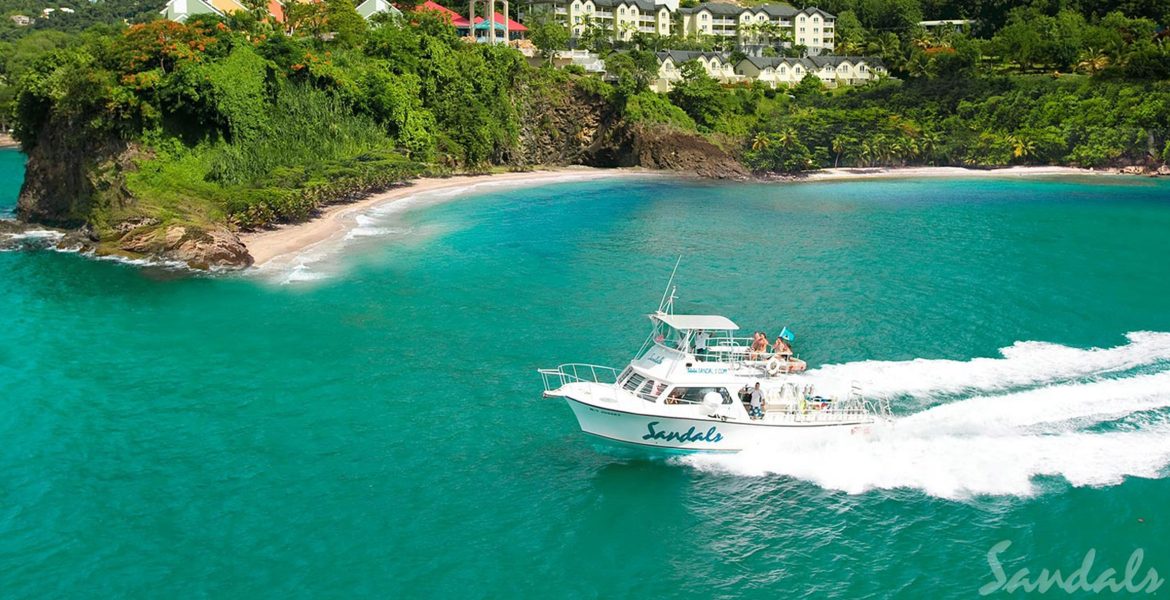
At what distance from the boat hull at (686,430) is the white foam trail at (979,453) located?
37 centimetres

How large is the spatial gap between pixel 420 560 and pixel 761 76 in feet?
381

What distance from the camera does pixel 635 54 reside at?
414ft

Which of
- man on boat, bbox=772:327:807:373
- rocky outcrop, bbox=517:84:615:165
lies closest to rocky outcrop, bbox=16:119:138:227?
rocky outcrop, bbox=517:84:615:165

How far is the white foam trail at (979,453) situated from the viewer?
3384 cm

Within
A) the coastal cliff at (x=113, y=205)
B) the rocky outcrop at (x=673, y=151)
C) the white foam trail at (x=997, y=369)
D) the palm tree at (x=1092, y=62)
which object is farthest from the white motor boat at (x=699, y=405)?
the palm tree at (x=1092, y=62)

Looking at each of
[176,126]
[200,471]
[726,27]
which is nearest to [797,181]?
[726,27]

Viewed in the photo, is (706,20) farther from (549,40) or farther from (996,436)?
(996,436)

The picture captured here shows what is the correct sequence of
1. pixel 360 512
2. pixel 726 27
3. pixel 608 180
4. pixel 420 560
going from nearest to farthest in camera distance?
pixel 420 560
pixel 360 512
pixel 608 180
pixel 726 27

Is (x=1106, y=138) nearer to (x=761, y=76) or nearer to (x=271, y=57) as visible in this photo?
(x=761, y=76)

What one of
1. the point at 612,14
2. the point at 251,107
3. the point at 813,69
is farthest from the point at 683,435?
the point at 612,14

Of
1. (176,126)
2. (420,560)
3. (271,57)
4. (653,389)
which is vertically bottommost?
(420,560)

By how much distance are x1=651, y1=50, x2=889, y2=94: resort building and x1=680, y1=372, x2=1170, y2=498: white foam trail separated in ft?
320

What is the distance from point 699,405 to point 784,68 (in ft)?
354

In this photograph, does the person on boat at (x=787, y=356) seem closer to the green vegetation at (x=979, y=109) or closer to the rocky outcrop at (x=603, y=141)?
the rocky outcrop at (x=603, y=141)
